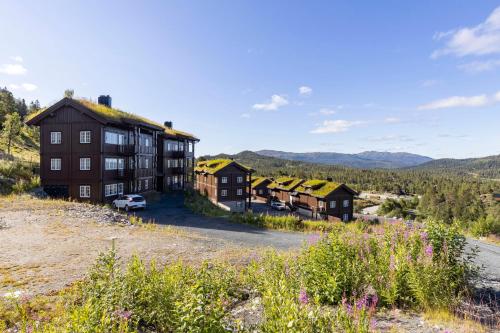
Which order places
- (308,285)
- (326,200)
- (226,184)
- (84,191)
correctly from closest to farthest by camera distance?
(308,285) < (84,191) < (226,184) < (326,200)

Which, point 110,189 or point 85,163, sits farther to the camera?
point 110,189

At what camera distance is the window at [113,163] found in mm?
32422

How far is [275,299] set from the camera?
4.49 metres

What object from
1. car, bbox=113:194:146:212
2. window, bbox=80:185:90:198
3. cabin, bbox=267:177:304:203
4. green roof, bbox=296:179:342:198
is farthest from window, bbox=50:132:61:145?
cabin, bbox=267:177:304:203

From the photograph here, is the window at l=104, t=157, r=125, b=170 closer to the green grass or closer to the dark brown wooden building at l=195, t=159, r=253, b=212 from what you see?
the dark brown wooden building at l=195, t=159, r=253, b=212

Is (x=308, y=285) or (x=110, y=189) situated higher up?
(x=110, y=189)

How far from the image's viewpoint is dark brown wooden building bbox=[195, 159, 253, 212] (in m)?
51.4

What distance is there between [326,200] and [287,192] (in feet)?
45.9

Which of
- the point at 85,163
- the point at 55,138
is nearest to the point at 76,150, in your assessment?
the point at 85,163

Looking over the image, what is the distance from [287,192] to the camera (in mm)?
68562

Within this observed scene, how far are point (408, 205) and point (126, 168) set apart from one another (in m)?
107

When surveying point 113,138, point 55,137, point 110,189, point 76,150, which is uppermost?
point 113,138

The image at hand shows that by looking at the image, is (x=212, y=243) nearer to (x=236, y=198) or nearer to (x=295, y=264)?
(x=295, y=264)

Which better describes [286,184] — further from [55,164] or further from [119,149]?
[55,164]
